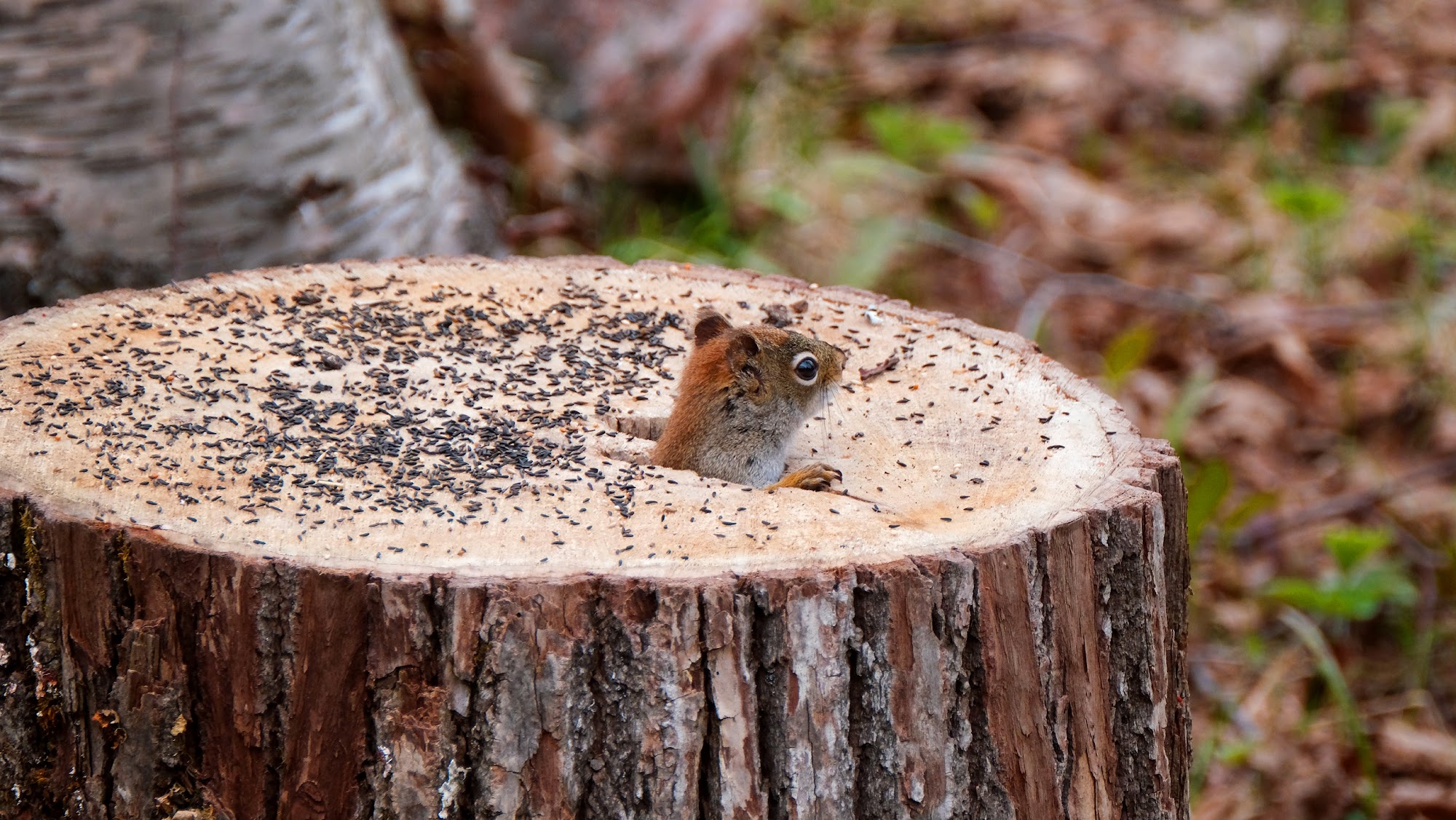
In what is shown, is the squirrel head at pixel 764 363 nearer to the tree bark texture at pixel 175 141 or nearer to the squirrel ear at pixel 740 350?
the squirrel ear at pixel 740 350

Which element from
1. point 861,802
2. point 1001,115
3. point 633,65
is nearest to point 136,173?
point 861,802

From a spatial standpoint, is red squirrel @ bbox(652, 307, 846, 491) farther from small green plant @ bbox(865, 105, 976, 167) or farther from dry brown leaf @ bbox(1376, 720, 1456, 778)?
small green plant @ bbox(865, 105, 976, 167)

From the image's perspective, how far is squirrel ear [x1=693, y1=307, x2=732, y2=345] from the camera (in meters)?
2.97

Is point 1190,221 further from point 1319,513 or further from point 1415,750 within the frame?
point 1415,750

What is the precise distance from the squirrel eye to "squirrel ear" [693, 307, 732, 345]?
18cm

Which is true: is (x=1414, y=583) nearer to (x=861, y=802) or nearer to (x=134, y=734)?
(x=861, y=802)

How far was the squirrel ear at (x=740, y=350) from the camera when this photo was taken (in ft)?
9.61

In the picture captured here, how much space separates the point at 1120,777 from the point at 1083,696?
0.74 feet

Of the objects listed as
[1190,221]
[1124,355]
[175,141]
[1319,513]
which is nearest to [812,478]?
[175,141]

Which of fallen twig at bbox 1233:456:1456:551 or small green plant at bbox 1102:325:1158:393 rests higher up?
small green plant at bbox 1102:325:1158:393

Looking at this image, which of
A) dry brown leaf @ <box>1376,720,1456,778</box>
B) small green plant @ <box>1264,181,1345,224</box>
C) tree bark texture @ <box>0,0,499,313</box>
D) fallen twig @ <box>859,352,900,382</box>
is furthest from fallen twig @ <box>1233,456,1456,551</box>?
tree bark texture @ <box>0,0,499,313</box>

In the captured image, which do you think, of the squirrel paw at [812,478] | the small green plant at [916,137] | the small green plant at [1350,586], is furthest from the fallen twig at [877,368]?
the small green plant at [916,137]

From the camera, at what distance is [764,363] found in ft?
9.71

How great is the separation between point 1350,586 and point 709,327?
2.85m
